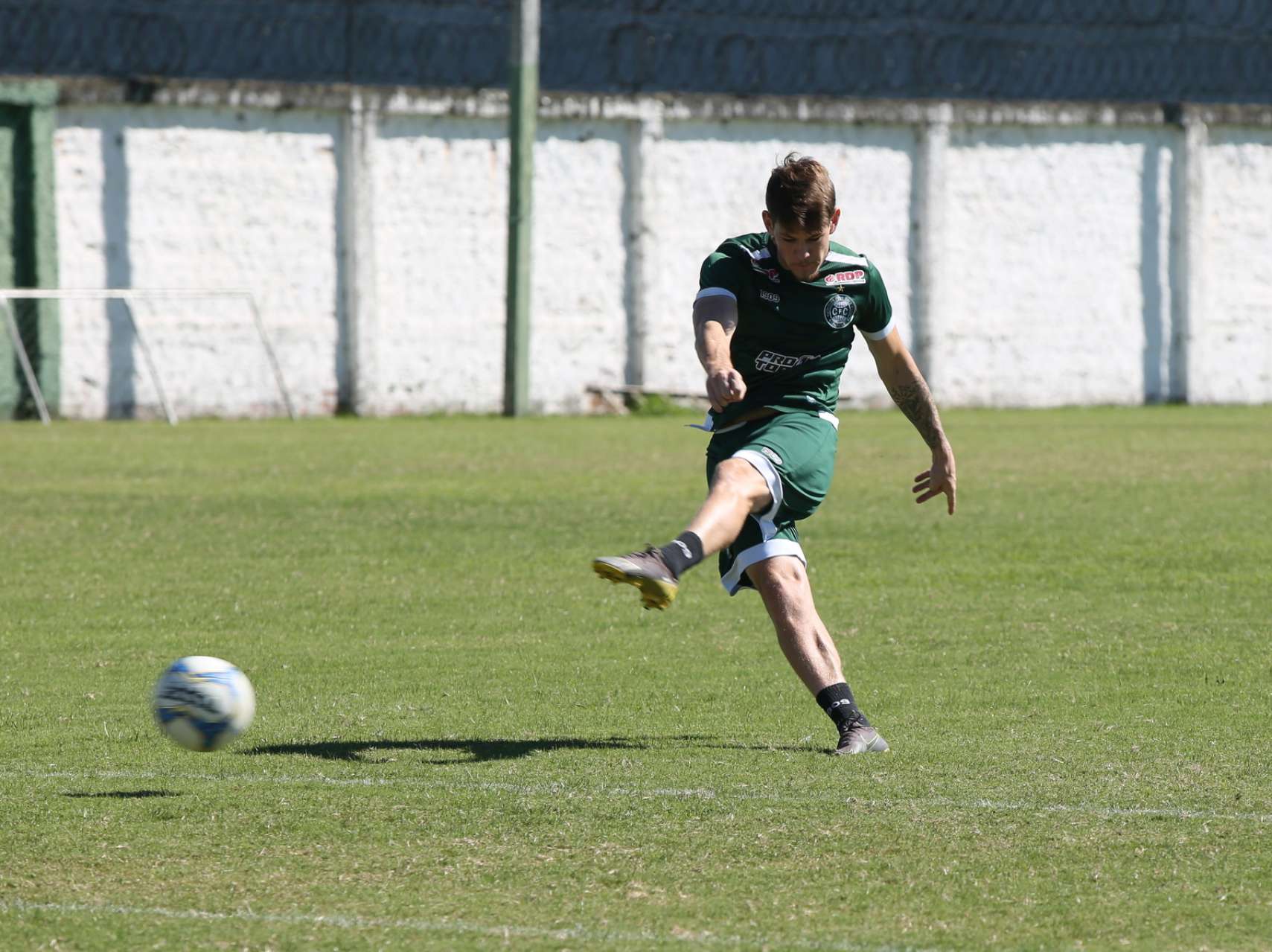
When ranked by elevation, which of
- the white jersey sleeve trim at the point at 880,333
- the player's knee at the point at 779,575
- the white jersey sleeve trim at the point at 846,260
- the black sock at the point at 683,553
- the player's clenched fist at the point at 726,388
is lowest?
the player's knee at the point at 779,575

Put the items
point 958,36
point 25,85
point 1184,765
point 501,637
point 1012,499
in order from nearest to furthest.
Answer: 1. point 1184,765
2. point 501,637
3. point 1012,499
4. point 25,85
5. point 958,36

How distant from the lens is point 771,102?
26203 mm

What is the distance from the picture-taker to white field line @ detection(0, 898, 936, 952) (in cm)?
421

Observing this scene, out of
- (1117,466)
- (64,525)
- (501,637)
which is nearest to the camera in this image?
(501,637)

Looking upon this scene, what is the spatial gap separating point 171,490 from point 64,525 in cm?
217

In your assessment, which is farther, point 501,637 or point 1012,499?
point 1012,499

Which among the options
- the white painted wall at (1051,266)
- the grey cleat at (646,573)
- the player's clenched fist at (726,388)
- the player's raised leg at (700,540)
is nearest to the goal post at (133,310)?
the white painted wall at (1051,266)

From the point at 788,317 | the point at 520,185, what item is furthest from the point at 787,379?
the point at 520,185

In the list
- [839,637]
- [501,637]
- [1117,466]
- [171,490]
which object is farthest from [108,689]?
[1117,466]

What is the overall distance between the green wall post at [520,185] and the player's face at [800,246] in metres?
18.1

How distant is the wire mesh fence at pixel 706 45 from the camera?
2378cm

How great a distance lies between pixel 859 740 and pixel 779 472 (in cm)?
86

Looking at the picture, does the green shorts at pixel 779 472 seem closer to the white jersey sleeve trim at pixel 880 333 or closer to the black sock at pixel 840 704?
the white jersey sleeve trim at pixel 880 333

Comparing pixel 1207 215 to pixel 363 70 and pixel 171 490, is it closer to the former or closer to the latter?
pixel 363 70
